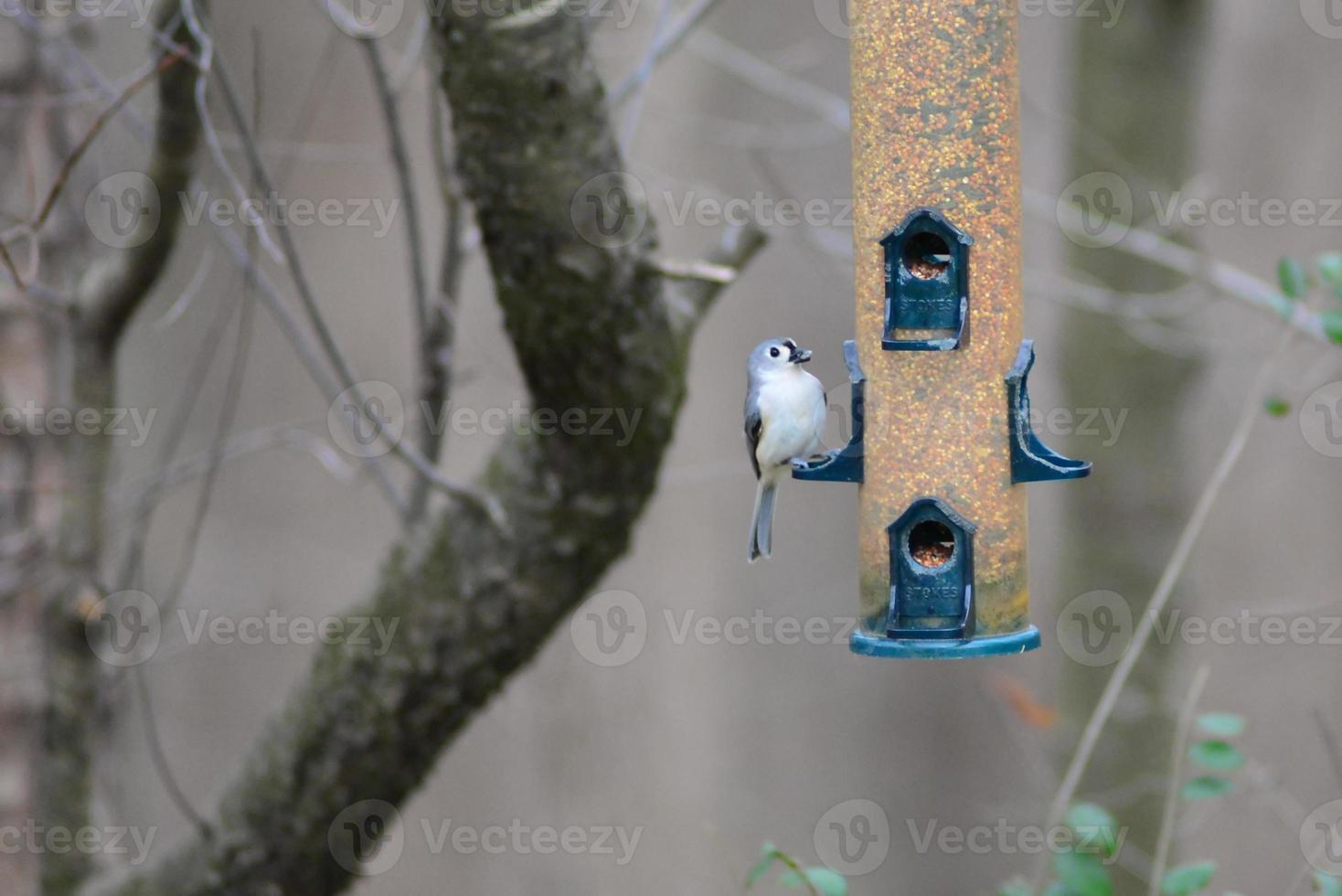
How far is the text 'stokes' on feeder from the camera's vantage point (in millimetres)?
2689

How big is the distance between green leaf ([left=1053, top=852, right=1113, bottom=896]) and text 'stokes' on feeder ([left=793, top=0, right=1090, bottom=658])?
0.43 metres

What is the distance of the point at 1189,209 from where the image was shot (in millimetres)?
4402

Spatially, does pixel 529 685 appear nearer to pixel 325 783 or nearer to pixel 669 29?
pixel 325 783

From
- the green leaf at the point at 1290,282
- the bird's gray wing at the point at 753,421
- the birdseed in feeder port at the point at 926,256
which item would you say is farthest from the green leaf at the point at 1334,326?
the bird's gray wing at the point at 753,421

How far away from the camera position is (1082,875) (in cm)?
260

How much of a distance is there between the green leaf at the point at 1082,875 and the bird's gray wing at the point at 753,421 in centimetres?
109

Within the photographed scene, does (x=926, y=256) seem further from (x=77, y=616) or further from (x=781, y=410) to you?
(x=77, y=616)

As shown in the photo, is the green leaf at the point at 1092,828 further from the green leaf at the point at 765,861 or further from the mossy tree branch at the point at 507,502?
the mossy tree branch at the point at 507,502

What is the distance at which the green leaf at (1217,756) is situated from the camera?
258cm

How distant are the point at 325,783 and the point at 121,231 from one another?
5.03 ft

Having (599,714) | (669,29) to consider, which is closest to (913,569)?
(669,29)

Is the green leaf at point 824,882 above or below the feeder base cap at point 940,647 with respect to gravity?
below

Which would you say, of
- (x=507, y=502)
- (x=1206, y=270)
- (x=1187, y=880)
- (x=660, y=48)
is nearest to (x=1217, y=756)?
(x=1187, y=880)

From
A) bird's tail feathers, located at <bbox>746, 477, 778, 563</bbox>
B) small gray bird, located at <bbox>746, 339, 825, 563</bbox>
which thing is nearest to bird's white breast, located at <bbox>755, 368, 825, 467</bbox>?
small gray bird, located at <bbox>746, 339, 825, 563</bbox>
